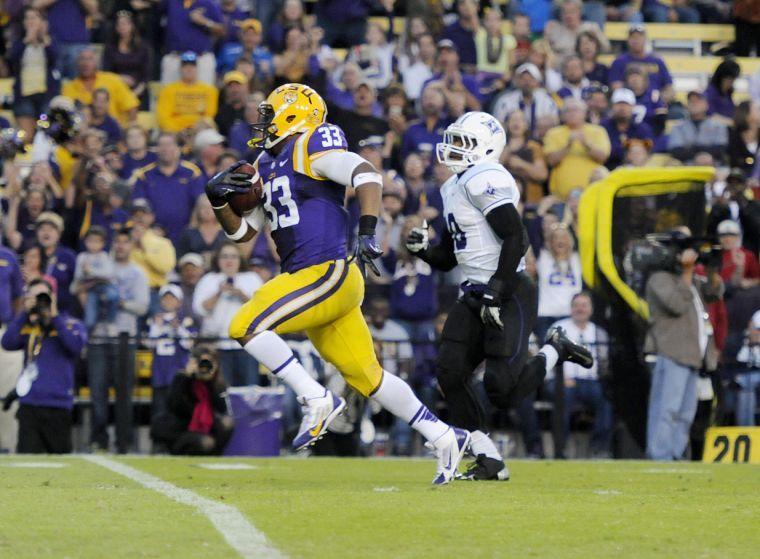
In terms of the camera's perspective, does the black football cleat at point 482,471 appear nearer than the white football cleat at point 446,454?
No

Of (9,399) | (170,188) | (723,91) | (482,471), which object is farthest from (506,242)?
(723,91)

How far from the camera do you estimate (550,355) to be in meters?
9.02

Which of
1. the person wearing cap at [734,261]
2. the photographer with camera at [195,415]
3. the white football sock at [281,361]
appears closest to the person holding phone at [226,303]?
the photographer with camera at [195,415]

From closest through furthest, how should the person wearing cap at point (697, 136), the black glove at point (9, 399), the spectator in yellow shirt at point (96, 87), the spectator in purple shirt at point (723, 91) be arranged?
1. the black glove at point (9, 399)
2. the spectator in yellow shirt at point (96, 87)
3. the person wearing cap at point (697, 136)
4. the spectator in purple shirt at point (723, 91)

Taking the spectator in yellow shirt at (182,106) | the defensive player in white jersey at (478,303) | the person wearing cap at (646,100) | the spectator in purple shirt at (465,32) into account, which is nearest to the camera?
the defensive player in white jersey at (478,303)

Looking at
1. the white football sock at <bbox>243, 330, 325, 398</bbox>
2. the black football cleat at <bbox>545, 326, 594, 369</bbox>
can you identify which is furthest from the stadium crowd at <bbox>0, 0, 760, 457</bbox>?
the white football sock at <bbox>243, 330, 325, 398</bbox>

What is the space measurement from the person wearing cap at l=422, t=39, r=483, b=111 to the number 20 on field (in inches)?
186

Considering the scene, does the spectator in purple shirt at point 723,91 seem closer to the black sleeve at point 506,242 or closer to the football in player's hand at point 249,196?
the black sleeve at point 506,242

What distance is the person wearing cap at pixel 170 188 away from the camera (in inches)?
563

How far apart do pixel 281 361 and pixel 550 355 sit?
1865 millimetres

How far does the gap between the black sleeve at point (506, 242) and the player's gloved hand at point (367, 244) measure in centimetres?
88

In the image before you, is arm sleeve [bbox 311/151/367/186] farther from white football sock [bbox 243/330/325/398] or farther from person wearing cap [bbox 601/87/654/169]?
person wearing cap [bbox 601/87/654/169]

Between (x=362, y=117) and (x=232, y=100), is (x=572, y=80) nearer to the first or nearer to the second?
(x=362, y=117)

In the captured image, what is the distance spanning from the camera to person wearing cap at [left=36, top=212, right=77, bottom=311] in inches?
523
